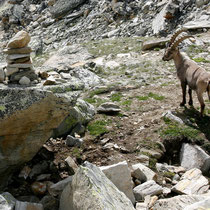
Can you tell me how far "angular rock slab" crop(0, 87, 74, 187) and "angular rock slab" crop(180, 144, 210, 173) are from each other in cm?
352

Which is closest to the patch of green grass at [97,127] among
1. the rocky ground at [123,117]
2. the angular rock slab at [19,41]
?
the rocky ground at [123,117]

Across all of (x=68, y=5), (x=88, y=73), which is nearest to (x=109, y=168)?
(x=88, y=73)

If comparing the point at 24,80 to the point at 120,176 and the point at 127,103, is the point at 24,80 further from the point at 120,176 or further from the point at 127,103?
the point at 127,103

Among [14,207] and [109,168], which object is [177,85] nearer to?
[109,168]

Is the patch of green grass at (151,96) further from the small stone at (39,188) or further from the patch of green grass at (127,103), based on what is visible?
the small stone at (39,188)

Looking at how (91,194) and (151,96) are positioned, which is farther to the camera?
(151,96)

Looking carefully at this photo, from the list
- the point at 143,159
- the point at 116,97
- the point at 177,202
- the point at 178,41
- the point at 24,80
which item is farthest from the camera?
the point at 116,97

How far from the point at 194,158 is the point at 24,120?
4251mm

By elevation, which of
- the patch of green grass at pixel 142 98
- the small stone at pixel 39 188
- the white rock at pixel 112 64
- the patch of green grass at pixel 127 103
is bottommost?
the white rock at pixel 112 64

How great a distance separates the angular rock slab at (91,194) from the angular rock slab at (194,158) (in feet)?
10.2

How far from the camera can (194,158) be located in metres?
7.25

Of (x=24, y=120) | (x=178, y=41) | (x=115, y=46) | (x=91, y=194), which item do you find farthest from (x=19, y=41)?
(x=115, y=46)

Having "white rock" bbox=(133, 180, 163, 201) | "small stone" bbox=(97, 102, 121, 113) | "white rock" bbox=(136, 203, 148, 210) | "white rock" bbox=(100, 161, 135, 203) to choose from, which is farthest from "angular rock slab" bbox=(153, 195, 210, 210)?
"small stone" bbox=(97, 102, 121, 113)

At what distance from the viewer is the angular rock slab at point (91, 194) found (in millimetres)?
3974
